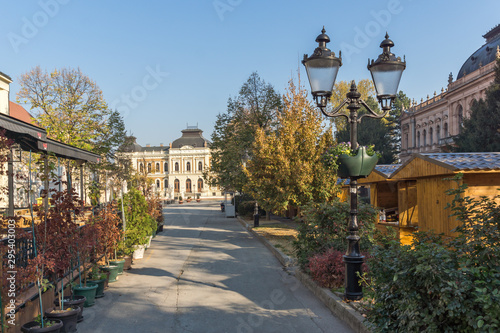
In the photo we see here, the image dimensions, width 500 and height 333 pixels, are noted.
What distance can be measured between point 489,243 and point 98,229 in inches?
272

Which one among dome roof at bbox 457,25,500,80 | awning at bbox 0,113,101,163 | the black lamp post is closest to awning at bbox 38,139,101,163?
awning at bbox 0,113,101,163

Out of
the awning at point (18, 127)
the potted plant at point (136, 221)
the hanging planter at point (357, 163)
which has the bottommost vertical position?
the potted plant at point (136, 221)

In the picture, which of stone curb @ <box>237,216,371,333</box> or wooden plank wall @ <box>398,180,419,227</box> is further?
wooden plank wall @ <box>398,180,419,227</box>

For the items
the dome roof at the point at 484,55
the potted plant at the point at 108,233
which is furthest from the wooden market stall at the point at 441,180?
the dome roof at the point at 484,55

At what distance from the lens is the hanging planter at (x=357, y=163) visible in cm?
760

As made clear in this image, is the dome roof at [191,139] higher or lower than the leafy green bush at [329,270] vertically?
higher

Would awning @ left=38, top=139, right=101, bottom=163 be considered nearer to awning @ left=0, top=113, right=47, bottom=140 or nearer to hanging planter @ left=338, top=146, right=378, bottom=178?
awning @ left=0, top=113, right=47, bottom=140

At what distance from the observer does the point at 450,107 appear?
50.7 metres

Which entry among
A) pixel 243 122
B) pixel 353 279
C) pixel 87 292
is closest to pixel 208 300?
pixel 87 292

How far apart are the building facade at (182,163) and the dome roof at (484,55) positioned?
72.0 metres

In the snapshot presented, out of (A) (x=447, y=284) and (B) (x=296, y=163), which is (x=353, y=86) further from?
(B) (x=296, y=163)

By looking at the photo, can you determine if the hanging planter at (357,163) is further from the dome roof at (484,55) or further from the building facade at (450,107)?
the dome roof at (484,55)

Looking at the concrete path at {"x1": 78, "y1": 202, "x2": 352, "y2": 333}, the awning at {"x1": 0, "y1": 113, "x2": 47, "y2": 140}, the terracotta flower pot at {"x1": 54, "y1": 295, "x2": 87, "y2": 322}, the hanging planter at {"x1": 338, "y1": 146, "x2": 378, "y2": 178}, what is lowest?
the concrete path at {"x1": 78, "y1": 202, "x2": 352, "y2": 333}

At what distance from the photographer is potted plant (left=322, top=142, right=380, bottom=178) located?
299 inches
